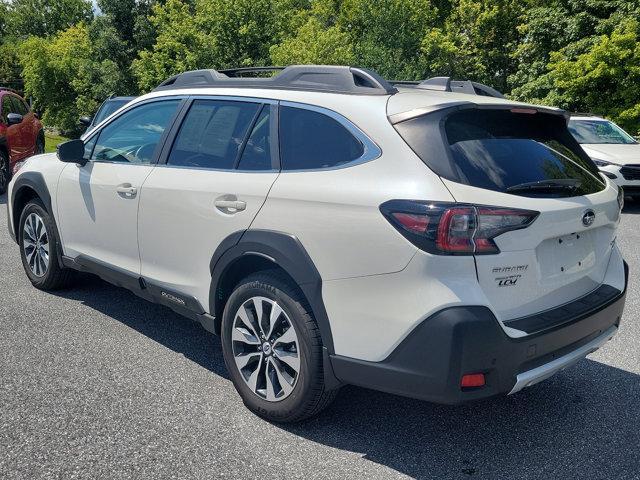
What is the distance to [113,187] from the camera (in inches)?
167

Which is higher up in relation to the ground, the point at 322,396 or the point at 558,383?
the point at 322,396

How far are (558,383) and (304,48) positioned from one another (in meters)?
24.2

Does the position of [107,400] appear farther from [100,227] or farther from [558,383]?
[558,383]

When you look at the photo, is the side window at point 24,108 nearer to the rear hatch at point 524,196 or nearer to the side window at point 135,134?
the side window at point 135,134

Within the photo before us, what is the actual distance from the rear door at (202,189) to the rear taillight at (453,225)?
35.0 inches

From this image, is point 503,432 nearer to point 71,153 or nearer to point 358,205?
point 358,205

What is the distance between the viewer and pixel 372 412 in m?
3.49

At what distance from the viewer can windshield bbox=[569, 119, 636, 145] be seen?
11.7 m

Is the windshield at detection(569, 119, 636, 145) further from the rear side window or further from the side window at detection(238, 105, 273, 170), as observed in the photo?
the side window at detection(238, 105, 273, 170)

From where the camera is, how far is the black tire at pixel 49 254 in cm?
505

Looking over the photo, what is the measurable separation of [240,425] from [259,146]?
150 centimetres

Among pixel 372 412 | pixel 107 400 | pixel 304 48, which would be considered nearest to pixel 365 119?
pixel 372 412

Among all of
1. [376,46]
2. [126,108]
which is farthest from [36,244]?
[376,46]

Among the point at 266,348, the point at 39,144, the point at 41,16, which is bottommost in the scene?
the point at 41,16
